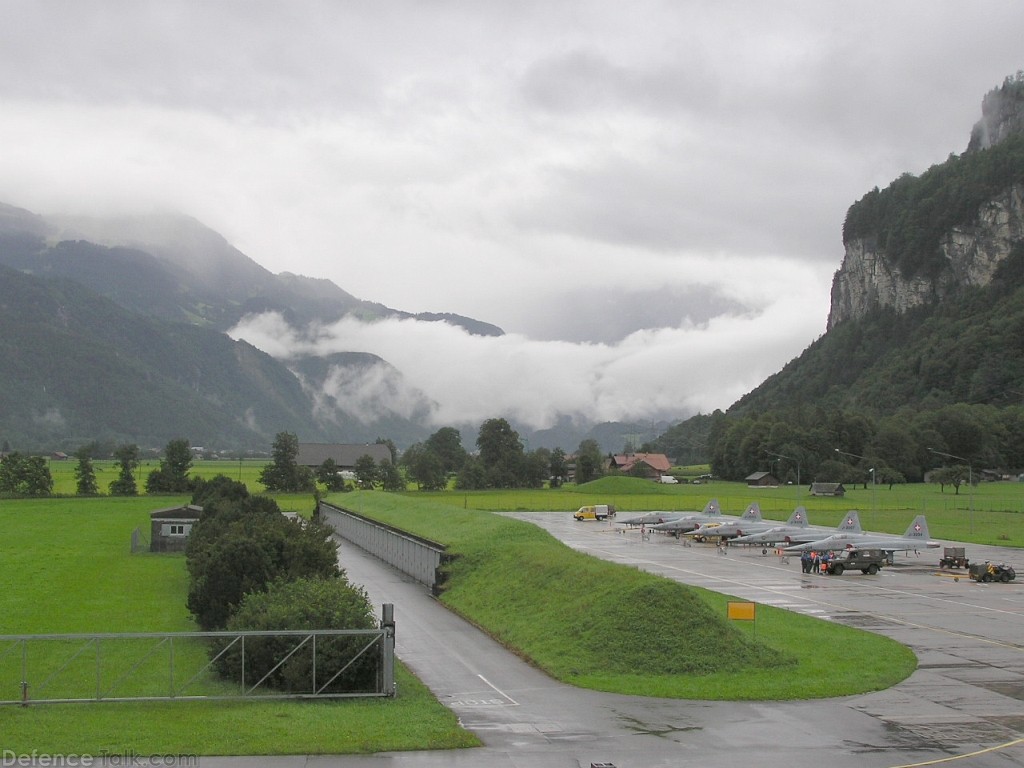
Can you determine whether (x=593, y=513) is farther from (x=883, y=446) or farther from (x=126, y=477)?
(x=883, y=446)

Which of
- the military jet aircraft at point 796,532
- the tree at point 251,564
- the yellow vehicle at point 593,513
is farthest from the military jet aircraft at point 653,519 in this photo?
the tree at point 251,564

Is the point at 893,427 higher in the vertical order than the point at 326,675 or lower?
higher

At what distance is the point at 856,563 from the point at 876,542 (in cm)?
939

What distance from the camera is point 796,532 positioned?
8406cm

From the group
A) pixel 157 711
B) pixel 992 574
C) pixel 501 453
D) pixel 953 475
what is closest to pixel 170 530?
pixel 157 711

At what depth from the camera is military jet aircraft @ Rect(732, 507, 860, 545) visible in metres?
80.0

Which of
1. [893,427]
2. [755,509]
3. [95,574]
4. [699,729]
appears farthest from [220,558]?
[893,427]

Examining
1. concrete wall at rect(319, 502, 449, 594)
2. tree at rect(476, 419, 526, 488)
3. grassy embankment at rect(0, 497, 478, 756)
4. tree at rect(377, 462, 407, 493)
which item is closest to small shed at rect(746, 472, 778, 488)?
tree at rect(476, 419, 526, 488)

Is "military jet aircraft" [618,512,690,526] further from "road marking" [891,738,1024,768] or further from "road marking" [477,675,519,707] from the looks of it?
"road marking" [891,738,1024,768]

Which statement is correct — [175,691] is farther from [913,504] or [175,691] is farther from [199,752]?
[913,504]

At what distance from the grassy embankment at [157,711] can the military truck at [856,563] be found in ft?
128

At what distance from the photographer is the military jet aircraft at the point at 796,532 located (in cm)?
8000

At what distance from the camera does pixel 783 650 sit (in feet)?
117

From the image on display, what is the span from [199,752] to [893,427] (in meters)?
186
